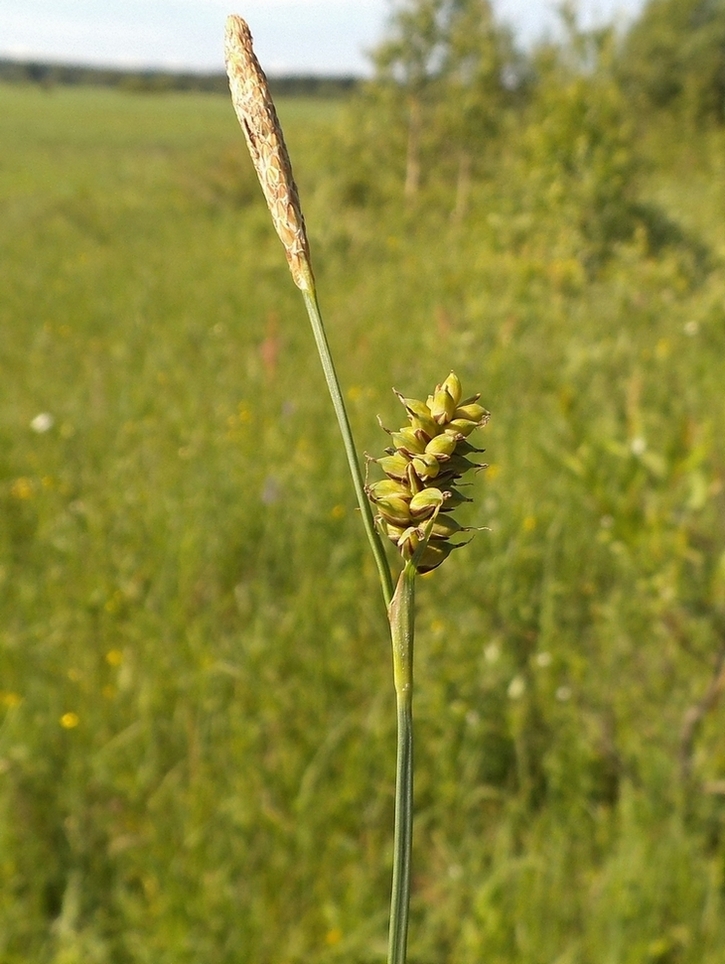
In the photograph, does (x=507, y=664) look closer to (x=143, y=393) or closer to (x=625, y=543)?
(x=625, y=543)

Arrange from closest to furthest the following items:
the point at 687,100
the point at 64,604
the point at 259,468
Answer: the point at 64,604, the point at 259,468, the point at 687,100

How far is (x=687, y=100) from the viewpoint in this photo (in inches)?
712

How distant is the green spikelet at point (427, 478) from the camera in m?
0.25

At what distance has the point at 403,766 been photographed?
219 mm

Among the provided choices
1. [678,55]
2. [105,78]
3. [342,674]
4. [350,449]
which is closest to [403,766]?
Result: [350,449]

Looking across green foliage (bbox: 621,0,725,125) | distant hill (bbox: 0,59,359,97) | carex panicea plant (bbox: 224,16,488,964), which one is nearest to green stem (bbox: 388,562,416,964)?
carex panicea plant (bbox: 224,16,488,964)

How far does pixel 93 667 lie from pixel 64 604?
11.3 inches

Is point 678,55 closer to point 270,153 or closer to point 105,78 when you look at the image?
point 270,153

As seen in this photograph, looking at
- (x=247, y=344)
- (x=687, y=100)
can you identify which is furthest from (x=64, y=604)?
(x=687, y=100)

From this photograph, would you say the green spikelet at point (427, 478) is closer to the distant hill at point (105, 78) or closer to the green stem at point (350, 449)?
the green stem at point (350, 449)

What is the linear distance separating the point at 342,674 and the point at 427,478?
5.74ft

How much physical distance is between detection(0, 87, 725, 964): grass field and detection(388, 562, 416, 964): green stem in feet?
4.31

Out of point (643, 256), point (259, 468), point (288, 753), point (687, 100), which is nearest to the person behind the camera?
point (288, 753)

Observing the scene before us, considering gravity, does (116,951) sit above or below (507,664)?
below
